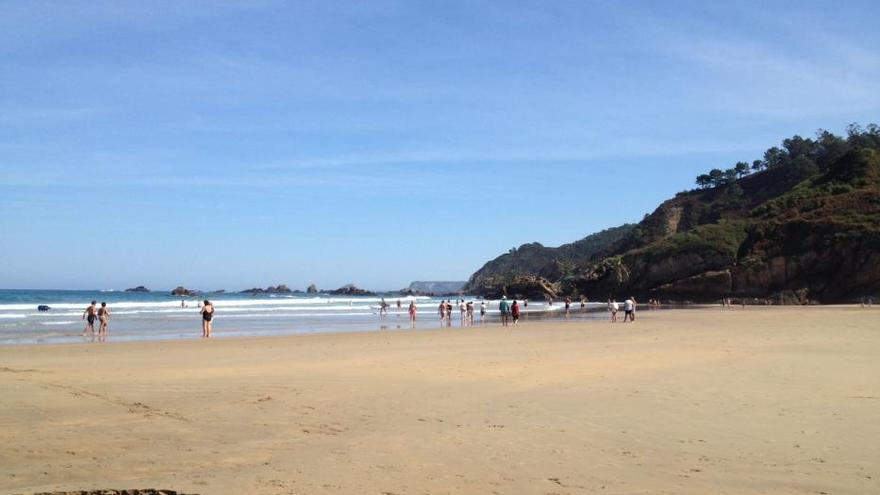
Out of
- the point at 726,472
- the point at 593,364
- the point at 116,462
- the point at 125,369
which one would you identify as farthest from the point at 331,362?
the point at 726,472

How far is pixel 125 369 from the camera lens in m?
15.6

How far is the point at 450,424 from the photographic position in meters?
9.10

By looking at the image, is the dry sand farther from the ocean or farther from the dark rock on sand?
the ocean

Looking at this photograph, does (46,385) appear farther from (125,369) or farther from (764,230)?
(764,230)

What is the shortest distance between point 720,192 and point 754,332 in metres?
110

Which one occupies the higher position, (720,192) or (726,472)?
(720,192)

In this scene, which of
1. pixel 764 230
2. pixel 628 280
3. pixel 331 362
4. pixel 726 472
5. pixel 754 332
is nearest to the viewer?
pixel 726 472

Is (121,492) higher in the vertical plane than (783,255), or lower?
lower

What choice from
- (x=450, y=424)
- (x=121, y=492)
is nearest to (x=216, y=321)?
(x=450, y=424)

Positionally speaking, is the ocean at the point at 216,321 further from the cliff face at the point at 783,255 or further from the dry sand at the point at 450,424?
the cliff face at the point at 783,255

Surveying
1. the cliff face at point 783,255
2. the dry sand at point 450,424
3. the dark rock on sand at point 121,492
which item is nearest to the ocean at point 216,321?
the dry sand at point 450,424

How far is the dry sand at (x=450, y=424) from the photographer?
650cm

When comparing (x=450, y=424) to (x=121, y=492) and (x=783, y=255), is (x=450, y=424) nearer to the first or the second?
(x=121, y=492)

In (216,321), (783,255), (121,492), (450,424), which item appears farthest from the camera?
(783,255)
